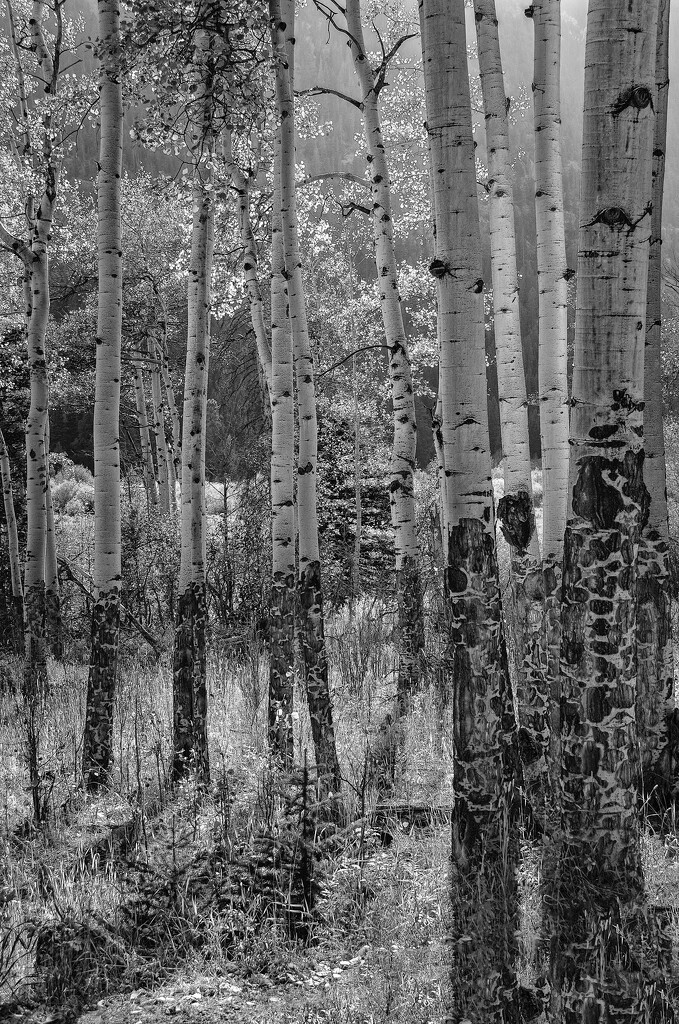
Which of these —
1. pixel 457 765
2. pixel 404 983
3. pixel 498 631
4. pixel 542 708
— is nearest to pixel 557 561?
pixel 542 708

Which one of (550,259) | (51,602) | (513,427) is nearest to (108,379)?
(513,427)

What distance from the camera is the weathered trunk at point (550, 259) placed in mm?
4848

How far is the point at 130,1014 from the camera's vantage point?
296 cm

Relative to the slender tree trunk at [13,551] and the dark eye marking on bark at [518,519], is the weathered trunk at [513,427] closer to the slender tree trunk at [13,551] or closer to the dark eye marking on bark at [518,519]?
the dark eye marking on bark at [518,519]

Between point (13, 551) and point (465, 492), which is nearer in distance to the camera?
point (465, 492)

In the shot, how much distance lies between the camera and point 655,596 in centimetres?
431

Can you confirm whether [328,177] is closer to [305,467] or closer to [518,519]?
[305,467]

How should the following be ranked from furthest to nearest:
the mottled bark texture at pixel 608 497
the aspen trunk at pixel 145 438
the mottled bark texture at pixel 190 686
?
the aspen trunk at pixel 145 438
the mottled bark texture at pixel 190 686
the mottled bark texture at pixel 608 497

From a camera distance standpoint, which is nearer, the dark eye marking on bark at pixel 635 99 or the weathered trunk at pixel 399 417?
the dark eye marking on bark at pixel 635 99

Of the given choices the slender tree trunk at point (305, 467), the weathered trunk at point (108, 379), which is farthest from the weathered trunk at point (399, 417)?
the weathered trunk at point (108, 379)

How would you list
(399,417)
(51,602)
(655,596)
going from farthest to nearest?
(51,602), (399,417), (655,596)

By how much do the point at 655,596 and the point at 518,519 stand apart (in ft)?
3.42

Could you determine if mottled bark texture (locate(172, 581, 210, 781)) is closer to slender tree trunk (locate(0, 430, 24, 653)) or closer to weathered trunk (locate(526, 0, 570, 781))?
weathered trunk (locate(526, 0, 570, 781))

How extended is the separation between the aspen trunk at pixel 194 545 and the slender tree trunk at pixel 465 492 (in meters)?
2.46
